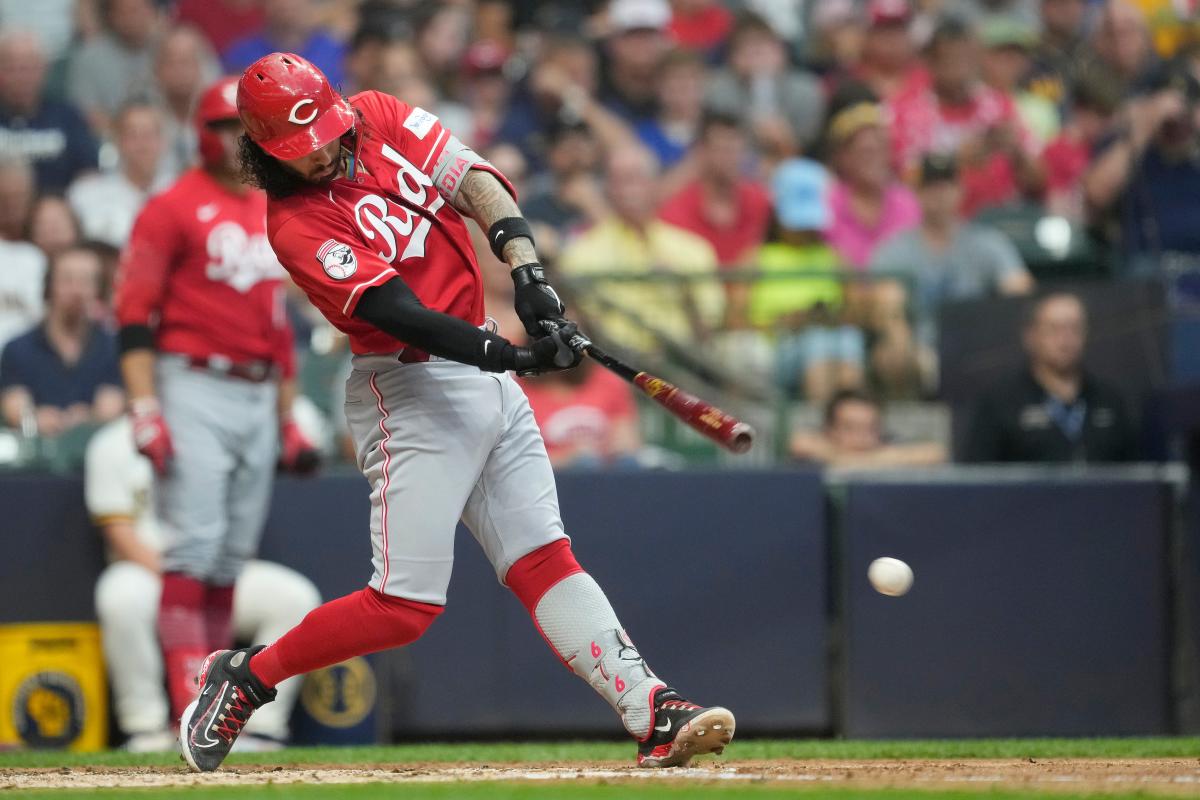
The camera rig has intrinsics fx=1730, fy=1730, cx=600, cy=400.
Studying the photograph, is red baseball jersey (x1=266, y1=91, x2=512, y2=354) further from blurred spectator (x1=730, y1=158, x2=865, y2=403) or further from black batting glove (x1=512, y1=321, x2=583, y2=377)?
blurred spectator (x1=730, y1=158, x2=865, y2=403)

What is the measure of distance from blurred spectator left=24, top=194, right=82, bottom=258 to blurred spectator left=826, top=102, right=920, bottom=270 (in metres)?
4.17

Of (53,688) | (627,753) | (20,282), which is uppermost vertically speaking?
(20,282)

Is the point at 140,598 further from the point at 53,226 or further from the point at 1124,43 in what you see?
the point at 1124,43

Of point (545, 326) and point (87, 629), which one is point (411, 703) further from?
point (545, 326)

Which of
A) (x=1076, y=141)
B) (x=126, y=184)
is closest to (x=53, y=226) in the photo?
(x=126, y=184)

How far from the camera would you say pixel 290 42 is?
10.9 m

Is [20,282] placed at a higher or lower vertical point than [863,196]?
lower

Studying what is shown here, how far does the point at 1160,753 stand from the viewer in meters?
5.54

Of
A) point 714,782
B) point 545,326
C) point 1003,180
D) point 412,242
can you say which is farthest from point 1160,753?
point 1003,180

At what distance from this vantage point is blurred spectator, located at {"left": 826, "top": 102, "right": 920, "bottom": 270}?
32.3 ft

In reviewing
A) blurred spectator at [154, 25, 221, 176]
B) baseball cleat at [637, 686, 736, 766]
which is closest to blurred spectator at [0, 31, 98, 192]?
blurred spectator at [154, 25, 221, 176]

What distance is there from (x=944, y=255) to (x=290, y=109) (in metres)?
5.35

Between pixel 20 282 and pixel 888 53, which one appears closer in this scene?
pixel 20 282

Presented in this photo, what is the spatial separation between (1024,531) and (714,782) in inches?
147
